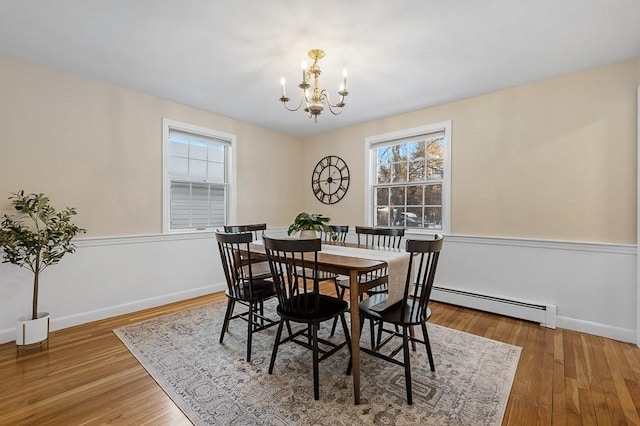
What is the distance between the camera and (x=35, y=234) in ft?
7.79

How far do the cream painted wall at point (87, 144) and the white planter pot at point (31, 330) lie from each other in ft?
2.90

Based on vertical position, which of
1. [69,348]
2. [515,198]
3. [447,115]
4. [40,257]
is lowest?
[69,348]

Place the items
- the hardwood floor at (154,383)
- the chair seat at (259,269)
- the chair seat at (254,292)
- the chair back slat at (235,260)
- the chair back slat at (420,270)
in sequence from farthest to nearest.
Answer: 1. the chair seat at (259,269)
2. the chair seat at (254,292)
3. the chair back slat at (235,260)
4. the chair back slat at (420,270)
5. the hardwood floor at (154,383)

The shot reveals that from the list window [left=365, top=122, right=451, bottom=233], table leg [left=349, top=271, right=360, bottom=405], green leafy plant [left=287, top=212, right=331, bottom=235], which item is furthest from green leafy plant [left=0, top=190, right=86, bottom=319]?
window [left=365, top=122, right=451, bottom=233]

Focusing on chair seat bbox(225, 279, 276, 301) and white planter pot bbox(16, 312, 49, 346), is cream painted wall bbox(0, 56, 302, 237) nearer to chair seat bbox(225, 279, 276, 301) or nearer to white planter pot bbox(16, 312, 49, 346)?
white planter pot bbox(16, 312, 49, 346)

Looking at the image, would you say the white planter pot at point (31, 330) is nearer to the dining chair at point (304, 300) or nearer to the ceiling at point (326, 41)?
the dining chair at point (304, 300)

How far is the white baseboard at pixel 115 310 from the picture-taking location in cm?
264

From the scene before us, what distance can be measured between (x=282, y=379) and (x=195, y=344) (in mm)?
939

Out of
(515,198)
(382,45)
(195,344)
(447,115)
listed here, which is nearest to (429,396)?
(195,344)

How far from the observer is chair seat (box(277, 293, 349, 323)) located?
179 cm

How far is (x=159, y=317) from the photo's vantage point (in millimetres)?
3012

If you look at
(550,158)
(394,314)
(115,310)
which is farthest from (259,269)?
(550,158)

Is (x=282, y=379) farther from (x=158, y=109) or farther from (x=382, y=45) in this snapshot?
(x=158, y=109)

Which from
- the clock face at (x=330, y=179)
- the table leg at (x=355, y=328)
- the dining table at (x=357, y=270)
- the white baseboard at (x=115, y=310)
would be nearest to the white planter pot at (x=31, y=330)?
the white baseboard at (x=115, y=310)
